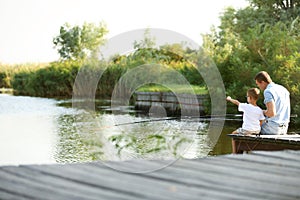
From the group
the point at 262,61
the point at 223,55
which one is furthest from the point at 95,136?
the point at 223,55

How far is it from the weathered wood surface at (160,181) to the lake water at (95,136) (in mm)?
491

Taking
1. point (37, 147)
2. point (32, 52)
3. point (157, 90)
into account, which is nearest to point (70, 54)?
point (32, 52)

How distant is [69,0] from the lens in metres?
23.8

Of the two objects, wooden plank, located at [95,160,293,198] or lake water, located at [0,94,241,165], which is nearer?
wooden plank, located at [95,160,293,198]

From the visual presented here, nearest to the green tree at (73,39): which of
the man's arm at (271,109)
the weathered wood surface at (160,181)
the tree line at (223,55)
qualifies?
the tree line at (223,55)

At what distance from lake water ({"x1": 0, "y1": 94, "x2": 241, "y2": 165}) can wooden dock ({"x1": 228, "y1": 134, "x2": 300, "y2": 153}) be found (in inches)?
17.9

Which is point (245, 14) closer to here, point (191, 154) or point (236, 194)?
point (191, 154)

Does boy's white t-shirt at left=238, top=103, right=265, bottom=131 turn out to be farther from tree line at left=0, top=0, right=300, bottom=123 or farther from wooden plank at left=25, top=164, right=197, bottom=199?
wooden plank at left=25, top=164, right=197, bottom=199

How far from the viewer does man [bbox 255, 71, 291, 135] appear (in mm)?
4590

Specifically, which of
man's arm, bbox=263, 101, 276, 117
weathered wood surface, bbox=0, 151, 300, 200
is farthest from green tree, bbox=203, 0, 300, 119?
weathered wood surface, bbox=0, 151, 300, 200

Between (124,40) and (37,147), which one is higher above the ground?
(124,40)

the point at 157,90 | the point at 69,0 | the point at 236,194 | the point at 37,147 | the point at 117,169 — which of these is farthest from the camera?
the point at 69,0

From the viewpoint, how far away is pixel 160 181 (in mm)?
2828

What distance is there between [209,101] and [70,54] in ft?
58.7
